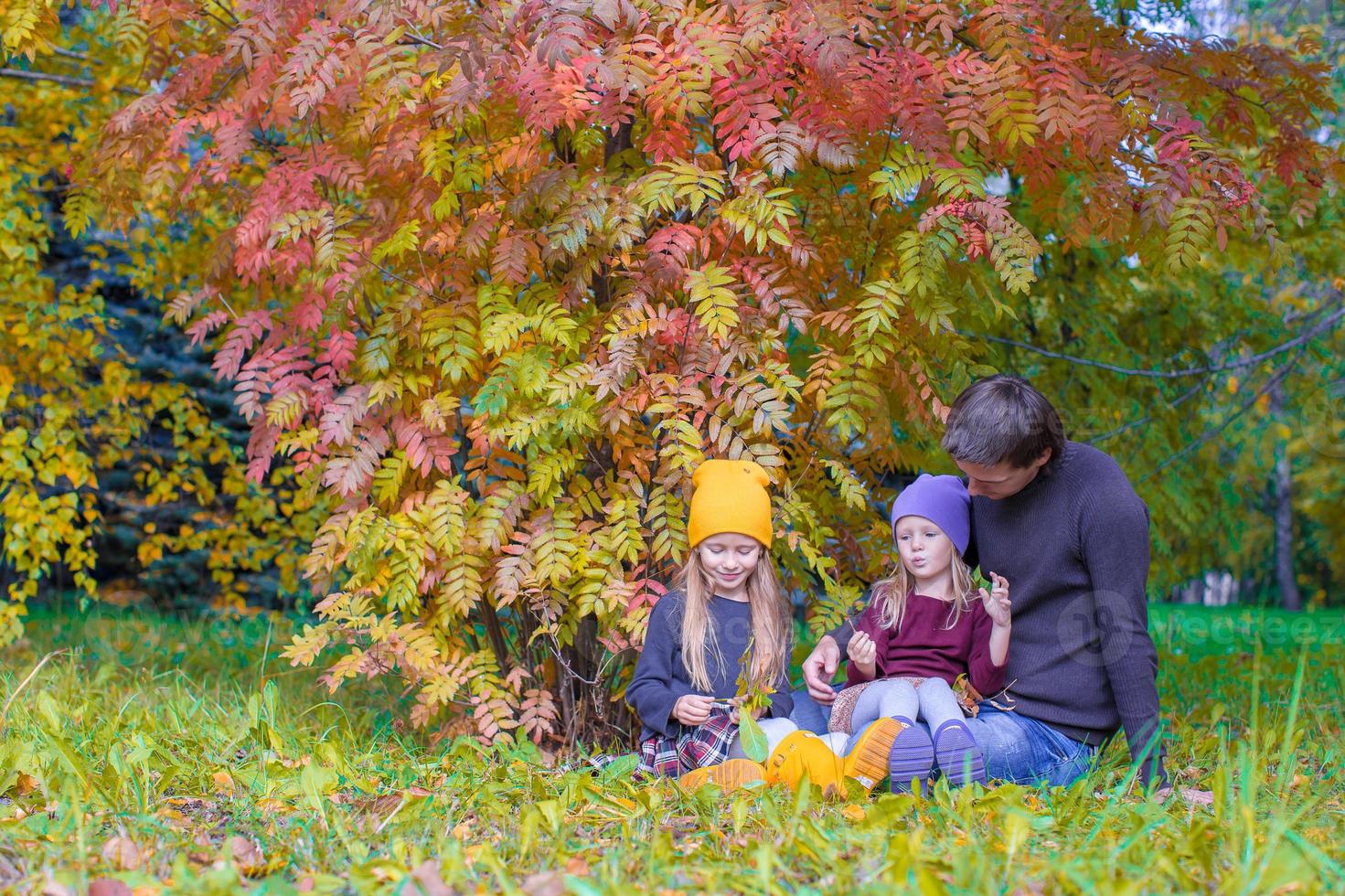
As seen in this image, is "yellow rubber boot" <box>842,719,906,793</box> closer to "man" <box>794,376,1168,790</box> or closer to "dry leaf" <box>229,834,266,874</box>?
"man" <box>794,376,1168,790</box>

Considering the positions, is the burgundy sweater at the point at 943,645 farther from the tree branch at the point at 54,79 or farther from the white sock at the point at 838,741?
the tree branch at the point at 54,79

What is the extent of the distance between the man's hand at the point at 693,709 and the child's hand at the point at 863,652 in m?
0.43

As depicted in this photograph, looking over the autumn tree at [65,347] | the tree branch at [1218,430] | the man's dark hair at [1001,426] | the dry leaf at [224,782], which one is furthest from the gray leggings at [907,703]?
the autumn tree at [65,347]

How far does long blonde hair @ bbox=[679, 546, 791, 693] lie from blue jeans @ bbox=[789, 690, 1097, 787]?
13.4 inches

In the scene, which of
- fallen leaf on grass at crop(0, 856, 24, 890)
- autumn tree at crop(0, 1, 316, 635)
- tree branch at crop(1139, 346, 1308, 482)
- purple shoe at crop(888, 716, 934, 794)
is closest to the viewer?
fallen leaf on grass at crop(0, 856, 24, 890)

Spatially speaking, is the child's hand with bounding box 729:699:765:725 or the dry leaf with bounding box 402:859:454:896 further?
the child's hand with bounding box 729:699:765:725

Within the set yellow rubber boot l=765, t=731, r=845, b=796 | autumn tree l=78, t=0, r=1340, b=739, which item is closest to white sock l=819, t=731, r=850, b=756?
yellow rubber boot l=765, t=731, r=845, b=796

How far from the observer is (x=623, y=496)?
3564 mm

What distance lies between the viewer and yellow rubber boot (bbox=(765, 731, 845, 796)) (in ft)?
9.43

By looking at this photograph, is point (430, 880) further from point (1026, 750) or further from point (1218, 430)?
point (1218, 430)

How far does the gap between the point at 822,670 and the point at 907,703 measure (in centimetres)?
32

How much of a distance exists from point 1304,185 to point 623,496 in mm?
2717

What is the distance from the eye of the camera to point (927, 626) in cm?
318

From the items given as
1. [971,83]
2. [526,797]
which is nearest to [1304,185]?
[971,83]
